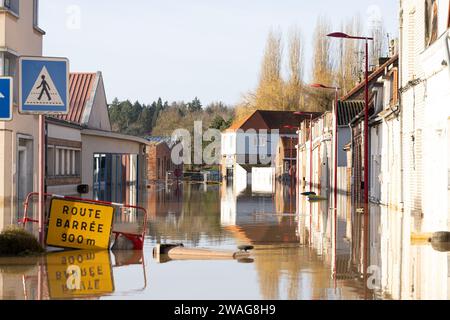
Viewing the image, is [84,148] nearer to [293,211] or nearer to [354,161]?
[354,161]

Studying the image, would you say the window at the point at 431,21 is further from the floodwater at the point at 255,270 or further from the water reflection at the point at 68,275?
the water reflection at the point at 68,275

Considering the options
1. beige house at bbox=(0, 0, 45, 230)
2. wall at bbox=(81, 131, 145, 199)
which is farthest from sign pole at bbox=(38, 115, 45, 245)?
wall at bbox=(81, 131, 145, 199)

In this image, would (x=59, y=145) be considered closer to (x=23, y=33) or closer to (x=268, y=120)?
(x=23, y=33)

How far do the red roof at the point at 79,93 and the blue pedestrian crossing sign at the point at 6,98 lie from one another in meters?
48.6

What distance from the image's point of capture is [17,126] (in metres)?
35.8

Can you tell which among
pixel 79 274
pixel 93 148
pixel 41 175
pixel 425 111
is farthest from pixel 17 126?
pixel 79 274

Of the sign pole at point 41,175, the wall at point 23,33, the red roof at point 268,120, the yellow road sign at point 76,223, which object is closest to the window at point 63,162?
the wall at point 23,33

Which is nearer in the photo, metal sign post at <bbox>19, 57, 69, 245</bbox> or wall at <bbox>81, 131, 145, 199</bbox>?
metal sign post at <bbox>19, 57, 69, 245</bbox>

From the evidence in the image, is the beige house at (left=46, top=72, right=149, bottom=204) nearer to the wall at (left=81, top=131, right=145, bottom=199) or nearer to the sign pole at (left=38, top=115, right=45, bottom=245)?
the wall at (left=81, top=131, right=145, bottom=199)

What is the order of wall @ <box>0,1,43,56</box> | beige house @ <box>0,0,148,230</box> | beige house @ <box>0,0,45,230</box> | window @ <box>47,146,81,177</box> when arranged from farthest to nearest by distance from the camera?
1. window @ <box>47,146,81,177</box>
2. wall @ <box>0,1,43,56</box>
3. beige house @ <box>0,0,148,230</box>
4. beige house @ <box>0,0,45,230</box>

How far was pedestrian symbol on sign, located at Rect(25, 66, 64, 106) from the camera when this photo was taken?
48.9 feet

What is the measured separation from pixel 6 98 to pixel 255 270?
505 cm

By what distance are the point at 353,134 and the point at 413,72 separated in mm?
21822
